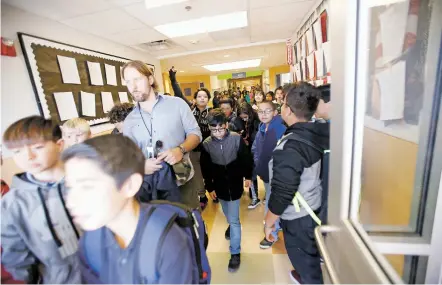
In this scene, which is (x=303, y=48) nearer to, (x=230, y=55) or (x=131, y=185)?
(x=230, y=55)

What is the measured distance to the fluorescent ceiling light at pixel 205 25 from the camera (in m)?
2.77

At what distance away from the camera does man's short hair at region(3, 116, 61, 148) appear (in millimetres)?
826

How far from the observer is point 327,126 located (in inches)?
44.8

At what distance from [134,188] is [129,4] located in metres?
2.32

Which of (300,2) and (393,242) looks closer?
(393,242)

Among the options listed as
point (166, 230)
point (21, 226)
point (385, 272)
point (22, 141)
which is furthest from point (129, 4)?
point (385, 272)

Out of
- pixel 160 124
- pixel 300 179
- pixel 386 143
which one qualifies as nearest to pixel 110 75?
pixel 160 124

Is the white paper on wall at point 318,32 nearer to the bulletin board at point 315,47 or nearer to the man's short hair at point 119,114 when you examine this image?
the bulletin board at point 315,47

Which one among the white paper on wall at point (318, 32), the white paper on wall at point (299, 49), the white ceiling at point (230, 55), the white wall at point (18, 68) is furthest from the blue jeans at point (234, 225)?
the white ceiling at point (230, 55)

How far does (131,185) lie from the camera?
2.11ft

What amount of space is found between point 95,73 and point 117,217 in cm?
293

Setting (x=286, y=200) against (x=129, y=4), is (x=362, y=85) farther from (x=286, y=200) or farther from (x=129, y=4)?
(x=129, y=4)

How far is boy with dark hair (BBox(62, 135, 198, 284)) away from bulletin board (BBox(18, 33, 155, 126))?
82.2 inches

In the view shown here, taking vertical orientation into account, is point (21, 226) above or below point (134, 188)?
below
